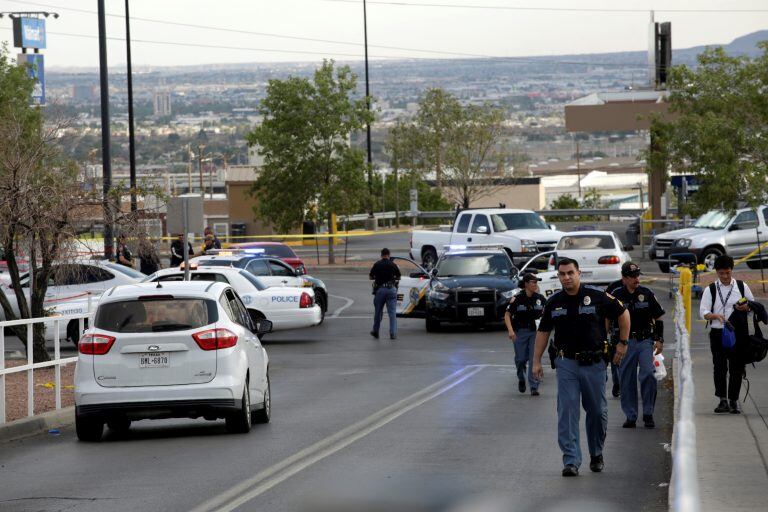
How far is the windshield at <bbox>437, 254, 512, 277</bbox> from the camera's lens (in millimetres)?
30359

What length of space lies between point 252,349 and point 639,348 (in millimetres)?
4065

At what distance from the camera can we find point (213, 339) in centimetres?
1457

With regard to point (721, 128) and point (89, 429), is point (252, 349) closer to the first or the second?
point (89, 429)

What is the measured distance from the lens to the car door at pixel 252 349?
15.3m

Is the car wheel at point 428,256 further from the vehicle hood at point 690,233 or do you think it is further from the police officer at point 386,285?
the police officer at point 386,285

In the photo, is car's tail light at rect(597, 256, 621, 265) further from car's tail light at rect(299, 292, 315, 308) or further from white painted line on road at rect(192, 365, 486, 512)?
white painted line on road at rect(192, 365, 486, 512)

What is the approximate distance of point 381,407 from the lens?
17.5 m

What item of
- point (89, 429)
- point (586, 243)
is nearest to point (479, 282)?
point (586, 243)

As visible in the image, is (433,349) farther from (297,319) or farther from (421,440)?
(421,440)

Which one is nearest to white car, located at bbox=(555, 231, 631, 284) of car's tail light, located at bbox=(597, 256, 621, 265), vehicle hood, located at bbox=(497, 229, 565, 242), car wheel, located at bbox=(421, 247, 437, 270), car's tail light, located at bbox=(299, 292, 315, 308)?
car's tail light, located at bbox=(597, 256, 621, 265)

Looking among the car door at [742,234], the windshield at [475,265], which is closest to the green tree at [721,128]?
the car door at [742,234]

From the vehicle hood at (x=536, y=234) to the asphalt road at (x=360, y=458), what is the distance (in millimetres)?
19953

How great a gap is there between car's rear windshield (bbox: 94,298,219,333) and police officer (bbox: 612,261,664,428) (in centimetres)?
429

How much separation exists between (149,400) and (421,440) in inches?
107
